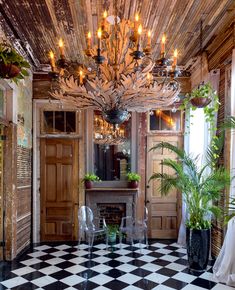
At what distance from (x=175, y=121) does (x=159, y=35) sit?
2.31 metres

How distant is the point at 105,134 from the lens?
21.4ft

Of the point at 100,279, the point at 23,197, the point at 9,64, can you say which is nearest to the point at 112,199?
the point at 23,197

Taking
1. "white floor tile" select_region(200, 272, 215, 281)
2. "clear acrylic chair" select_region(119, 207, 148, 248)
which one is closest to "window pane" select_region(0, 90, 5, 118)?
"clear acrylic chair" select_region(119, 207, 148, 248)

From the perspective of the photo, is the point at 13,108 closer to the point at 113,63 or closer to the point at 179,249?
the point at 113,63

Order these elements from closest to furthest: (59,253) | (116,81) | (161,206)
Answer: (116,81), (59,253), (161,206)

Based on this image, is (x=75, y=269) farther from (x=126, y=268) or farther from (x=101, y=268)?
(x=126, y=268)

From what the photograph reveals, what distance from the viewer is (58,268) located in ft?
15.3

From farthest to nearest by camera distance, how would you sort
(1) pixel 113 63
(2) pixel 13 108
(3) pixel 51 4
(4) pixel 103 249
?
(4) pixel 103 249 → (2) pixel 13 108 → (3) pixel 51 4 → (1) pixel 113 63

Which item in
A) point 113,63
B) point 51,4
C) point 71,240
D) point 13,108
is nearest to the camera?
point 113,63

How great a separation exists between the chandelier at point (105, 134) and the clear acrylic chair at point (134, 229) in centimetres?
161

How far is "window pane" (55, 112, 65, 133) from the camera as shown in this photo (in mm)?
6484

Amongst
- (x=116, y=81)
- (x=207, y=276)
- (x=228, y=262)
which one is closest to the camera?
(x=116, y=81)

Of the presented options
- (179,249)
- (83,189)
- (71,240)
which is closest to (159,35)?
(83,189)

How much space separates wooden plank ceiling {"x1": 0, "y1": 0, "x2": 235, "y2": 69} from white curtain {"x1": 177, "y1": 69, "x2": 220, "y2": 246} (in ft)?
2.28
